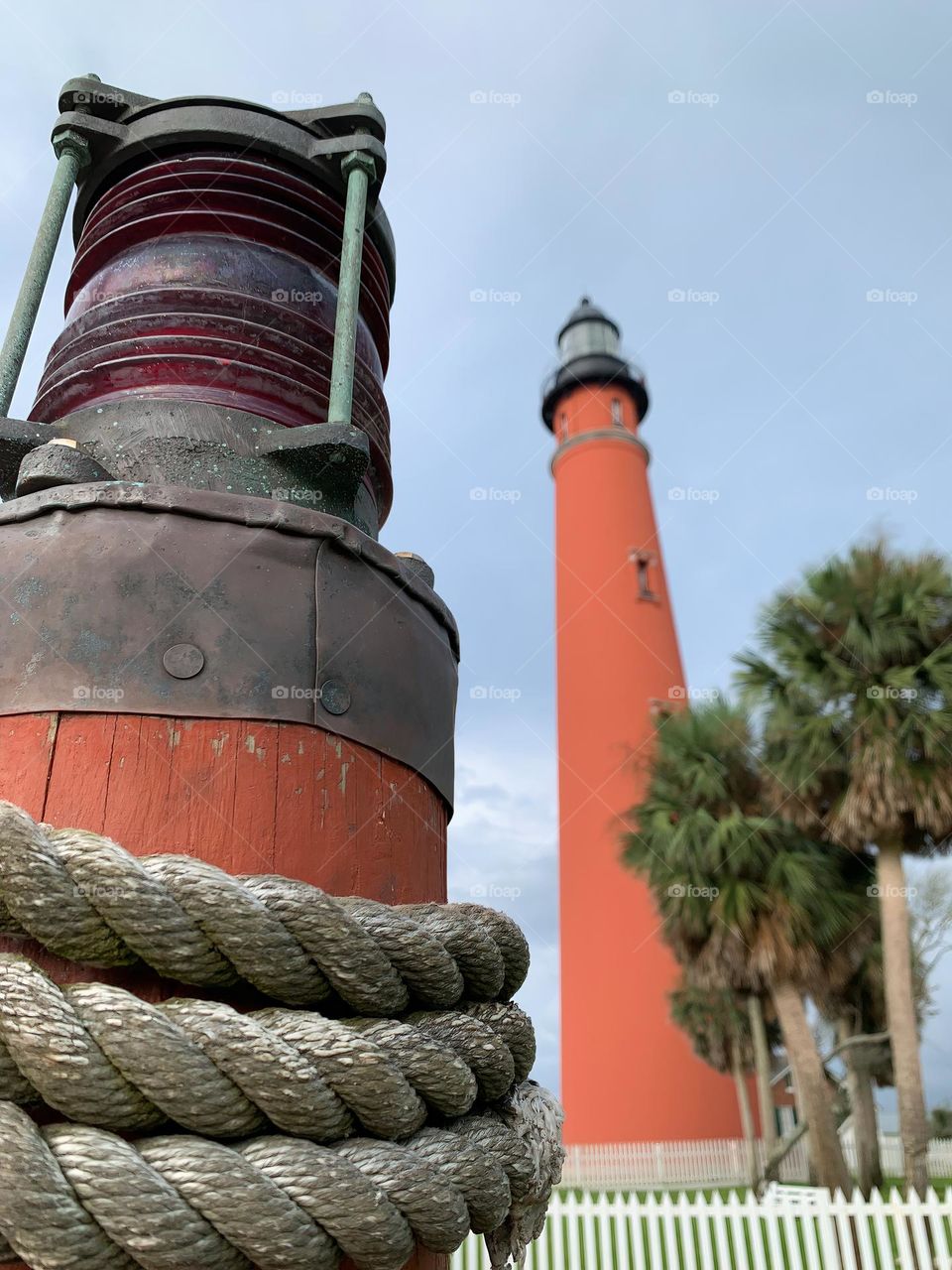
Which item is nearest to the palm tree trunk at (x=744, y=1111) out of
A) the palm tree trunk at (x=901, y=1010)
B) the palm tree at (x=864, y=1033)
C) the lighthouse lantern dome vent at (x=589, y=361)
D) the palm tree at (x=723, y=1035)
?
the palm tree at (x=723, y=1035)

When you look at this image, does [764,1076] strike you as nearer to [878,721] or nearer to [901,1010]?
[901,1010]

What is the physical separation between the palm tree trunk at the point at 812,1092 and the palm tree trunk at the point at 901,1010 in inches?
37.4

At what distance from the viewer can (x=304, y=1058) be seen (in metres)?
0.95

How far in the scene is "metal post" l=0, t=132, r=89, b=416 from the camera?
63.2 inches

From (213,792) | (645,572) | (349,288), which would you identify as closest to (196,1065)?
(213,792)

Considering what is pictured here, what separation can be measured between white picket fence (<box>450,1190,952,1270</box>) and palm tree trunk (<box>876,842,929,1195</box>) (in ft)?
6.10

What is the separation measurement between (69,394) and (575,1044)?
16350 millimetres

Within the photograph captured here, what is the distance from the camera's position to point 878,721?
1171cm

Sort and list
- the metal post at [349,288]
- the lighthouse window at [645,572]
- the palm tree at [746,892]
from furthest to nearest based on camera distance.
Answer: the lighthouse window at [645,572], the palm tree at [746,892], the metal post at [349,288]

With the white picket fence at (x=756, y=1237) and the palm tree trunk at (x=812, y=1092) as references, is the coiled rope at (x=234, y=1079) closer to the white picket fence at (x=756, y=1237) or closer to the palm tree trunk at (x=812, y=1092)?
the white picket fence at (x=756, y=1237)

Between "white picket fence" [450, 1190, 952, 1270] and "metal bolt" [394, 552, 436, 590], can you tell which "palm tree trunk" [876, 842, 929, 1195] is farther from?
"metal bolt" [394, 552, 436, 590]

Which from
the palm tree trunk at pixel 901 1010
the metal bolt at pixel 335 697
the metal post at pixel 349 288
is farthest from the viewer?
the palm tree trunk at pixel 901 1010

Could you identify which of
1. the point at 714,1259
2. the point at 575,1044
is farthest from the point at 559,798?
the point at 714,1259

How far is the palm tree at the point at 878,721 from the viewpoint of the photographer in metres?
11.3
